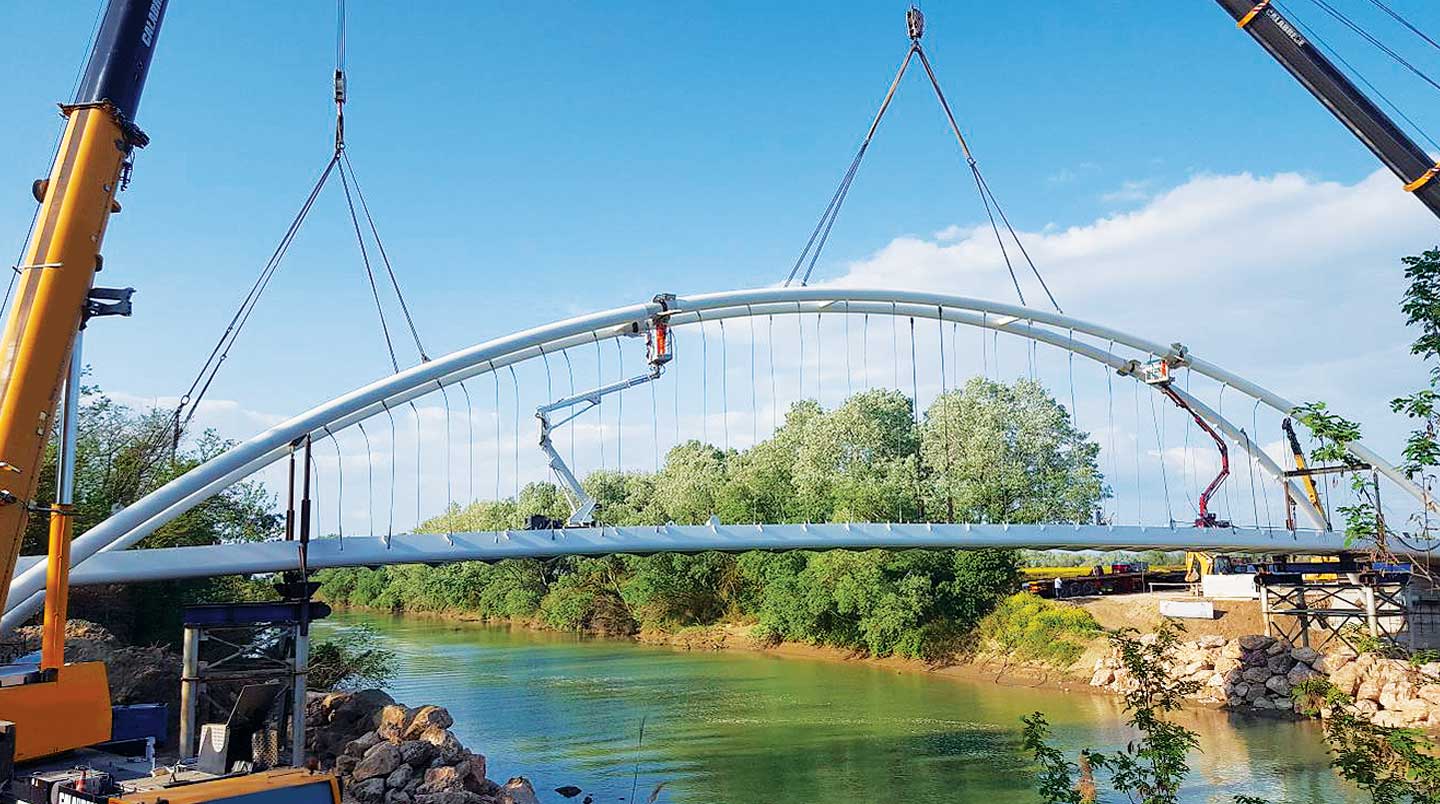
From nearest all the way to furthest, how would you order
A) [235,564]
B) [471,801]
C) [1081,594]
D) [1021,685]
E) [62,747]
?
1. [62,747]
2. [471,801]
3. [235,564]
4. [1021,685]
5. [1081,594]

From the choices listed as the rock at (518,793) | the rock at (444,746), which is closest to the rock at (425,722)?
the rock at (444,746)

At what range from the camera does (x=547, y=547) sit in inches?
696

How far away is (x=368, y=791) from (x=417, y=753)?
923 millimetres

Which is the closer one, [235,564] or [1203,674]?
[235,564]

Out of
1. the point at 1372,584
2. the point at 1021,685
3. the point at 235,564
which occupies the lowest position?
the point at 1021,685

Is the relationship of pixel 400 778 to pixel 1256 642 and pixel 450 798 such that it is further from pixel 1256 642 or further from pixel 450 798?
pixel 1256 642

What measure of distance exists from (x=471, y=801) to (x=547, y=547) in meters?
4.71

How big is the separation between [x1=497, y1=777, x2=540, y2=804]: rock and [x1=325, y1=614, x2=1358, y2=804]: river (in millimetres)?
628

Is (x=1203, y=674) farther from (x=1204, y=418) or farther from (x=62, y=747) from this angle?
(x=62, y=747)

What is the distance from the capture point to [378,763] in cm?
1479

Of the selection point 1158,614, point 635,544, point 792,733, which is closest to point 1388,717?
point 1158,614

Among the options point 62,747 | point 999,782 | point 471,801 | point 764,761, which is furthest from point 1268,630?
point 62,747

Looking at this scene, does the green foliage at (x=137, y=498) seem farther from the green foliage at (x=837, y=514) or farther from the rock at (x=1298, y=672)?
the rock at (x=1298, y=672)

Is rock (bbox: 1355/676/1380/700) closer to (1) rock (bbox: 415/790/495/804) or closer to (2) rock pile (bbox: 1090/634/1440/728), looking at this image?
(2) rock pile (bbox: 1090/634/1440/728)
